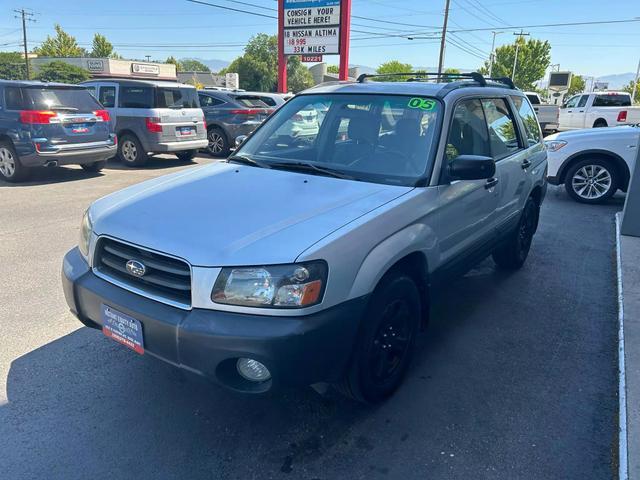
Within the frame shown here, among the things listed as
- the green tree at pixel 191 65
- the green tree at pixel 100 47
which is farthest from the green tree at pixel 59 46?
the green tree at pixel 191 65

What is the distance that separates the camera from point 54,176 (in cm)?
984

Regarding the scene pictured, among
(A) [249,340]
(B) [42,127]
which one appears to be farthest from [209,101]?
(A) [249,340]

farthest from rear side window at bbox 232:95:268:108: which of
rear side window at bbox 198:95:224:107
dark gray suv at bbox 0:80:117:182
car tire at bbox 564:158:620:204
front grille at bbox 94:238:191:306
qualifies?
front grille at bbox 94:238:191:306

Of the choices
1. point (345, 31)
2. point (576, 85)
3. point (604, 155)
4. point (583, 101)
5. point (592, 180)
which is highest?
point (576, 85)

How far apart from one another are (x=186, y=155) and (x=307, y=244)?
34.6ft

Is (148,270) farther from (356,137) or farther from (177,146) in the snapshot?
(177,146)

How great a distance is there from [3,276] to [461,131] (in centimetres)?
418

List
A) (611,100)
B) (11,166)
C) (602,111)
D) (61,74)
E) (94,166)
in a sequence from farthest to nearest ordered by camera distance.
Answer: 1. (61,74)
2. (611,100)
3. (602,111)
4. (94,166)
5. (11,166)

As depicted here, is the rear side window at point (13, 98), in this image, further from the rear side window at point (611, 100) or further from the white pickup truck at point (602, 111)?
the rear side window at point (611, 100)

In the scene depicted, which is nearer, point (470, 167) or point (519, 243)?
point (470, 167)

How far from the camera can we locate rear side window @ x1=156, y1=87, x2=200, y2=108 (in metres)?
10.9

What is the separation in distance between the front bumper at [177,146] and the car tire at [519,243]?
785cm

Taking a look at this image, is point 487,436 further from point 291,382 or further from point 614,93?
point 614,93

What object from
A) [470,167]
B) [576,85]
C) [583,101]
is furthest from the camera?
[576,85]
